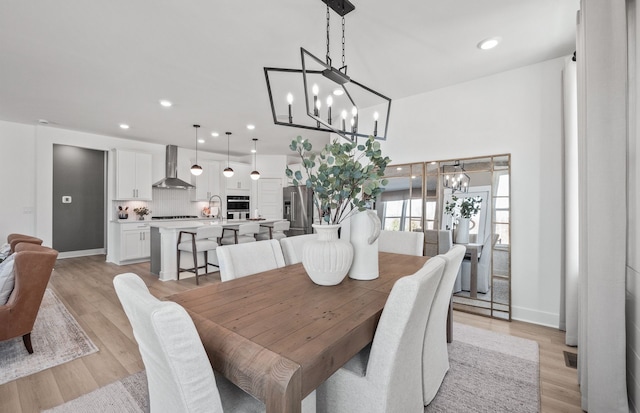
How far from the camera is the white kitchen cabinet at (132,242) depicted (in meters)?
5.69

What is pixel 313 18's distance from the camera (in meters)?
2.17

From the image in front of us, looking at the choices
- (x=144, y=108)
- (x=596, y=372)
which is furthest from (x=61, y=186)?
(x=596, y=372)

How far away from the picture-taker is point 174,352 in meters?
0.74

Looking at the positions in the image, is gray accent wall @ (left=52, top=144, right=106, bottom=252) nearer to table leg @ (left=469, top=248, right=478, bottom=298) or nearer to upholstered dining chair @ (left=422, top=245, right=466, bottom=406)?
upholstered dining chair @ (left=422, top=245, right=466, bottom=406)

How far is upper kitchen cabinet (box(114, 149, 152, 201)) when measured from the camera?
5.89 meters

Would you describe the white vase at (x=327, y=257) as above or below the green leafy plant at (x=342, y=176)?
below

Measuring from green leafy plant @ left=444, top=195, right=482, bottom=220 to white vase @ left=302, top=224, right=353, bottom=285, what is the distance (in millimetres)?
2312

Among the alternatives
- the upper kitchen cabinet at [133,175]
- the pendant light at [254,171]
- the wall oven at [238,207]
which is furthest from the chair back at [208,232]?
the wall oven at [238,207]

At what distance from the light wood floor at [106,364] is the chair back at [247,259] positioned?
1.17m

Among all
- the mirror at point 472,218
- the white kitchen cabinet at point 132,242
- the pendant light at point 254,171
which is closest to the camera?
the mirror at point 472,218

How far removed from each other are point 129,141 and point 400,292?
718cm

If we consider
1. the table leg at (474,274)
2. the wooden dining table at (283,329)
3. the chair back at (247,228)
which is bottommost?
the table leg at (474,274)

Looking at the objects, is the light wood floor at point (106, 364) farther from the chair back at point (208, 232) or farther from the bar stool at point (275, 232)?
the bar stool at point (275, 232)

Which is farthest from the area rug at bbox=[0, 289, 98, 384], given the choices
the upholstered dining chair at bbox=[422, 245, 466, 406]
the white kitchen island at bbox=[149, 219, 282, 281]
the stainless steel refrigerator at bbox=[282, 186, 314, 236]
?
the stainless steel refrigerator at bbox=[282, 186, 314, 236]
